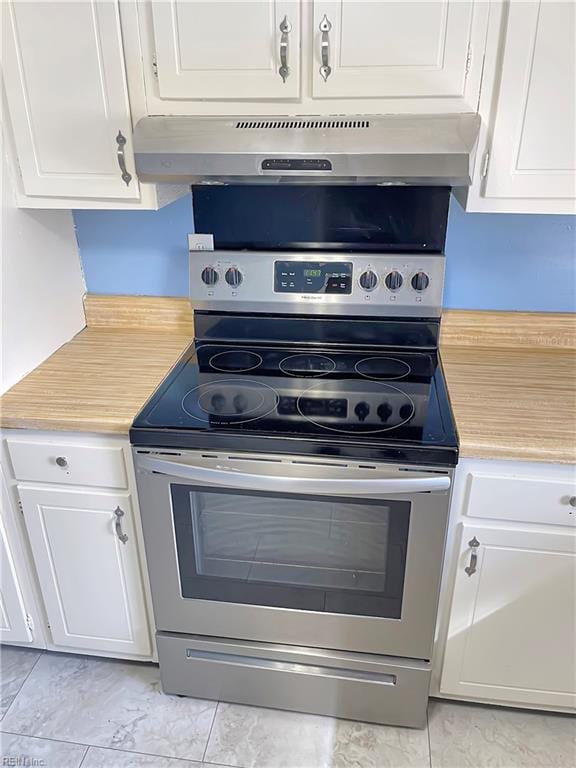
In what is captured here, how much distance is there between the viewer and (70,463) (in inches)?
62.0

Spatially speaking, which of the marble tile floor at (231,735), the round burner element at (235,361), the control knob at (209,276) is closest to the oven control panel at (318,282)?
the control knob at (209,276)

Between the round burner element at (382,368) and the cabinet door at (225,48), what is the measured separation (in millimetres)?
724

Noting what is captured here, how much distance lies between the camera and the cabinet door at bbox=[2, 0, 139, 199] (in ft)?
4.67

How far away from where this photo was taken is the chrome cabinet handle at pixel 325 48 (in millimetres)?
1338

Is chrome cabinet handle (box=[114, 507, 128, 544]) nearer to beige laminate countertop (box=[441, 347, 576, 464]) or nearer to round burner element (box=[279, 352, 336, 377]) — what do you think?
round burner element (box=[279, 352, 336, 377])

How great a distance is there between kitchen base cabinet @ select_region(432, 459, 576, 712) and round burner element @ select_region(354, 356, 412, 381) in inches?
14.3

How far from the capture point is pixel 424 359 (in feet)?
5.86

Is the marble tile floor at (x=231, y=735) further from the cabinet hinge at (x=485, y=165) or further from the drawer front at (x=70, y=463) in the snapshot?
the cabinet hinge at (x=485, y=165)

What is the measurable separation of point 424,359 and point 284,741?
1130mm

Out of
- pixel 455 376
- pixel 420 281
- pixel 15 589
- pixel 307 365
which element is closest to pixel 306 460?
pixel 307 365

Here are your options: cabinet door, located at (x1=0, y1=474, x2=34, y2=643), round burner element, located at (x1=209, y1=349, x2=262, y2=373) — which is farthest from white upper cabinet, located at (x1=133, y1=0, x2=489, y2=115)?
cabinet door, located at (x1=0, y1=474, x2=34, y2=643)

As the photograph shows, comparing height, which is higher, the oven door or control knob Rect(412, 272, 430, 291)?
control knob Rect(412, 272, 430, 291)

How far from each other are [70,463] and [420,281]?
106 cm

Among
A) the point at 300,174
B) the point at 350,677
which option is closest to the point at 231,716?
the point at 350,677
